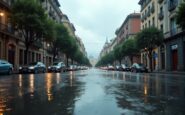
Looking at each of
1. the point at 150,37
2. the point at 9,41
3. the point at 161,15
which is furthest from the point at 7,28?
the point at 161,15

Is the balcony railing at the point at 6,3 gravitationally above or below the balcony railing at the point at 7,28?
above

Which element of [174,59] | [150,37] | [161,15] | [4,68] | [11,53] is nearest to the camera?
[4,68]

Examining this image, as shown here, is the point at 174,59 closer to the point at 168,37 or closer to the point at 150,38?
the point at 168,37

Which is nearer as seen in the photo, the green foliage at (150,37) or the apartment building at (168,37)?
the apartment building at (168,37)

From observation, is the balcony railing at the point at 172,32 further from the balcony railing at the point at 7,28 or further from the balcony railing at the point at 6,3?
the balcony railing at the point at 6,3

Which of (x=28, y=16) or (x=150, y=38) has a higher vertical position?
(x=28, y=16)

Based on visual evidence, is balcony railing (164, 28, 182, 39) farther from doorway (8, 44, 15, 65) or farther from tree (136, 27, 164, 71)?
doorway (8, 44, 15, 65)

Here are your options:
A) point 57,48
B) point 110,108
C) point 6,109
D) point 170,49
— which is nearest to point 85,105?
point 110,108

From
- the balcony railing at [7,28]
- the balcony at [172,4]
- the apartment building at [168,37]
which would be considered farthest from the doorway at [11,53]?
the balcony at [172,4]

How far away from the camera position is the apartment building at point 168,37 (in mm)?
43656

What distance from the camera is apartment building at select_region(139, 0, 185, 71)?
143 feet

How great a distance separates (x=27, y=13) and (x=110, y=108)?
114ft

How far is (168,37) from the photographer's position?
48.2 m

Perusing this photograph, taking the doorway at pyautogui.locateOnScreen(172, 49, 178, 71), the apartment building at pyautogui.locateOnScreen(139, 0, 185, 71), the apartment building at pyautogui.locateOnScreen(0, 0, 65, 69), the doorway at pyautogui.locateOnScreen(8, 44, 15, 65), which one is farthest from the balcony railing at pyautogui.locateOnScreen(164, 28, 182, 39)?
the doorway at pyautogui.locateOnScreen(8, 44, 15, 65)
